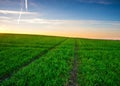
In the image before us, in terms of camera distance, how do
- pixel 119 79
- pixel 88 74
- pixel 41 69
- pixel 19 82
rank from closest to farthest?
1. pixel 19 82
2. pixel 119 79
3. pixel 88 74
4. pixel 41 69

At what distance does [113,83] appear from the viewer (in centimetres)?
1278

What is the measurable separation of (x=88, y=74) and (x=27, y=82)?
203 inches

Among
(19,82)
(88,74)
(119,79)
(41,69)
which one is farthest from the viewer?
(41,69)

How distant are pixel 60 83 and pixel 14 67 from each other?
19.9 ft

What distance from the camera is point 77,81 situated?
12914 mm

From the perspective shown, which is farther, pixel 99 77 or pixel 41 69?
pixel 41 69

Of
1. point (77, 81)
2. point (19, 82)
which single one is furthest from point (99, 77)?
point (19, 82)

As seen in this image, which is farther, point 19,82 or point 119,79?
point 119,79

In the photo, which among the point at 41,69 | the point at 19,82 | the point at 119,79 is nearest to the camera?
the point at 19,82

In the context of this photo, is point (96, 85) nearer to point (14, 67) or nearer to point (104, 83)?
point (104, 83)

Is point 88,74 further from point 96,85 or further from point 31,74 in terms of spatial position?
point 31,74

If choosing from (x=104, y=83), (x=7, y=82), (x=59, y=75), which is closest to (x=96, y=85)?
(x=104, y=83)

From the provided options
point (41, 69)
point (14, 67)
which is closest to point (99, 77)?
point (41, 69)

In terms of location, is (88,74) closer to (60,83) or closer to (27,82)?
(60,83)
